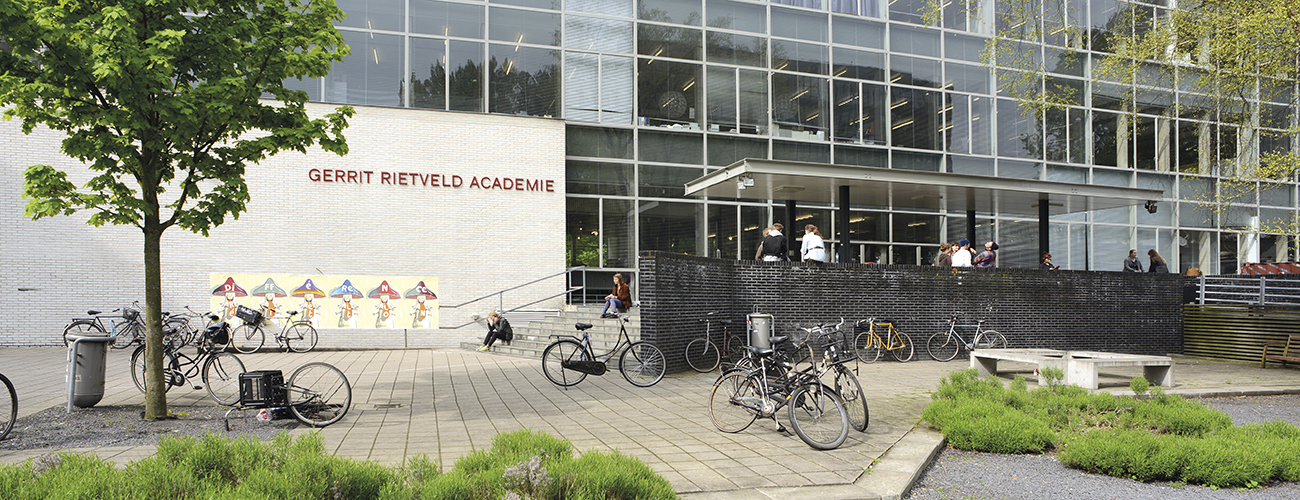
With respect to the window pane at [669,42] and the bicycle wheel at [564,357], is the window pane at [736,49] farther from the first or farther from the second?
the bicycle wheel at [564,357]

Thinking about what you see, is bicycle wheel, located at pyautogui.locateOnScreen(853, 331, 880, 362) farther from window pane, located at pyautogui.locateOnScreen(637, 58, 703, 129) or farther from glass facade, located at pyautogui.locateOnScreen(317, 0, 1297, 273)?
window pane, located at pyautogui.locateOnScreen(637, 58, 703, 129)

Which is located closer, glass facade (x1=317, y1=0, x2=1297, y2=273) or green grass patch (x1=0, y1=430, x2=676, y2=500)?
green grass patch (x1=0, y1=430, x2=676, y2=500)

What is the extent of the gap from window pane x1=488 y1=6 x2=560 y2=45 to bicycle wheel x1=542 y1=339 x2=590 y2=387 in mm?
10900

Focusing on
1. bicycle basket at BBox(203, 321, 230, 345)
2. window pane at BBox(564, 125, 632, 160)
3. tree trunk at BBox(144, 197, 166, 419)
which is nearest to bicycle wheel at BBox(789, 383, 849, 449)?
tree trunk at BBox(144, 197, 166, 419)

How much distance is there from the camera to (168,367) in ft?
29.9

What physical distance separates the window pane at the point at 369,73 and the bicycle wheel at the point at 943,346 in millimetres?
13678

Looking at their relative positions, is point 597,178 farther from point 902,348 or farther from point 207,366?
point 207,366

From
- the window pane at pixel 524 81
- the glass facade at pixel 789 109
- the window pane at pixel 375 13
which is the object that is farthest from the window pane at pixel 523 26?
the window pane at pixel 375 13

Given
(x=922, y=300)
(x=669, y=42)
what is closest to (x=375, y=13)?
(x=669, y=42)

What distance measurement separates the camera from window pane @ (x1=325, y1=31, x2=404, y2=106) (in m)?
17.9

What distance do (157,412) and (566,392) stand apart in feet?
15.4

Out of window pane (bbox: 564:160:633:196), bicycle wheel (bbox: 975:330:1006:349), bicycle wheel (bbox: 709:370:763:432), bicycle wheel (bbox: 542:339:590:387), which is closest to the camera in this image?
bicycle wheel (bbox: 709:370:763:432)

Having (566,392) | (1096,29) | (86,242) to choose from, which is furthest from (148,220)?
(1096,29)

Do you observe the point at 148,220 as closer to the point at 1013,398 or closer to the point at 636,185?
the point at 1013,398
